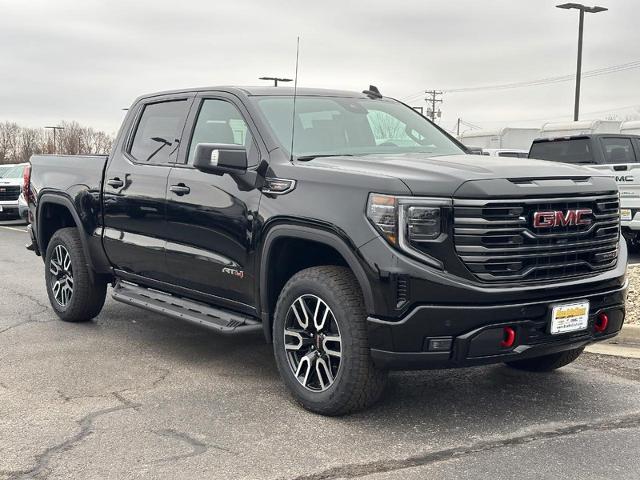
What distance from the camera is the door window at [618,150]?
498 inches

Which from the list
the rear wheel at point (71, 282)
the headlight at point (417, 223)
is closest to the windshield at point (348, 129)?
the headlight at point (417, 223)

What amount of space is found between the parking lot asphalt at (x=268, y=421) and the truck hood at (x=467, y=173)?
1323 millimetres

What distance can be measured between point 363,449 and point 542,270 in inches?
52.9

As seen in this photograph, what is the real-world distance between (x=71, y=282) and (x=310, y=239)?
3.47 m

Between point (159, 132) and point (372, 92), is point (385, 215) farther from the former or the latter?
point (159, 132)

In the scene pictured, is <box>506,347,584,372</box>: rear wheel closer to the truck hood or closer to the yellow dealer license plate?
the yellow dealer license plate

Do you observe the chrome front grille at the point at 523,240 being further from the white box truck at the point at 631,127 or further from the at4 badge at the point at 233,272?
the white box truck at the point at 631,127

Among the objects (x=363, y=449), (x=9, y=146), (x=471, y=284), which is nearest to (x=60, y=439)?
(x=363, y=449)

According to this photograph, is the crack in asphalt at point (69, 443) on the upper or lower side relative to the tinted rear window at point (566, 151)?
lower

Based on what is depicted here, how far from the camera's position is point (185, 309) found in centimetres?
566

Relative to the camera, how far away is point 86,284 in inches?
273

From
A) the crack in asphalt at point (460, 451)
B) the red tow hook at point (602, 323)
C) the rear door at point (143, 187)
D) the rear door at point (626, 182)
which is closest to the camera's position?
the crack in asphalt at point (460, 451)

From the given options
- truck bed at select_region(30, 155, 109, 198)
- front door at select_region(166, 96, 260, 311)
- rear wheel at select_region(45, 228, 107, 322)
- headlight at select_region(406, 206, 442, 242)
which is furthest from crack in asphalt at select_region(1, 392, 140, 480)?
truck bed at select_region(30, 155, 109, 198)

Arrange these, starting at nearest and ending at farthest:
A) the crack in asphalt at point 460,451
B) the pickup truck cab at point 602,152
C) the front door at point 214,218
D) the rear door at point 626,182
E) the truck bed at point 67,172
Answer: the crack in asphalt at point 460,451
the front door at point 214,218
the truck bed at point 67,172
the rear door at point 626,182
the pickup truck cab at point 602,152
